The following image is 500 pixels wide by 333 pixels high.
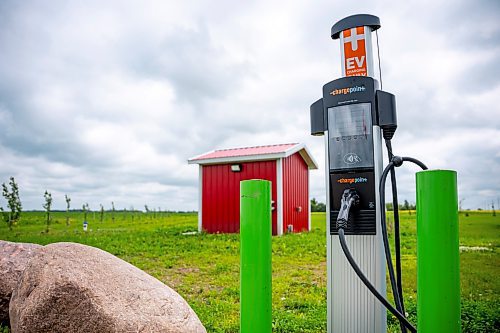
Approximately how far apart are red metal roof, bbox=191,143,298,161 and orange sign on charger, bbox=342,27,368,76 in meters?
8.05

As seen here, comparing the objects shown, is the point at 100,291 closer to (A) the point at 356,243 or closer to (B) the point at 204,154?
(A) the point at 356,243

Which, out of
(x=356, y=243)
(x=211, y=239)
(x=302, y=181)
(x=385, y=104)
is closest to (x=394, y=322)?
(x=356, y=243)

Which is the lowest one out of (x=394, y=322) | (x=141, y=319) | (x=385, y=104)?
(x=394, y=322)

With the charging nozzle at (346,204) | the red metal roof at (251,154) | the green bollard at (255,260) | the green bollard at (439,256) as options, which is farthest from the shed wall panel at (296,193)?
the green bollard at (439,256)

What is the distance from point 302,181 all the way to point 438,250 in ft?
36.7

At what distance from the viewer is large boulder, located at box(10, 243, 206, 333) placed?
8.68 ft

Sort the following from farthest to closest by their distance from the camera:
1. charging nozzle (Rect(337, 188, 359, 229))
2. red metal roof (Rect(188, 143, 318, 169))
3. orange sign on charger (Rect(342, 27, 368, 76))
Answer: red metal roof (Rect(188, 143, 318, 169)), orange sign on charger (Rect(342, 27, 368, 76)), charging nozzle (Rect(337, 188, 359, 229))

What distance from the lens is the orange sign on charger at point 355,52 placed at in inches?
103

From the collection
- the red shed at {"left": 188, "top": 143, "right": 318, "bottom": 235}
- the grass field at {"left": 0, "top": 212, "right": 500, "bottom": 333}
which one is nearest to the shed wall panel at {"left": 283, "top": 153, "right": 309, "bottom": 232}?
the red shed at {"left": 188, "top": 143, "right": 318, "bottom": 235}

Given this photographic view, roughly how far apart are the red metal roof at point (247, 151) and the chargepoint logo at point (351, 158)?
322 inches

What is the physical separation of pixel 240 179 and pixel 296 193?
1.97 metres

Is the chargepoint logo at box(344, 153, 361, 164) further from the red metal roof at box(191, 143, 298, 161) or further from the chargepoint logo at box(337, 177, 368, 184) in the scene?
the red metal roof at box(191, 143, 298, 161)

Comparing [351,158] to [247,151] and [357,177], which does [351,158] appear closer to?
[357,177]

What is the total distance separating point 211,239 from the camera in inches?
390
